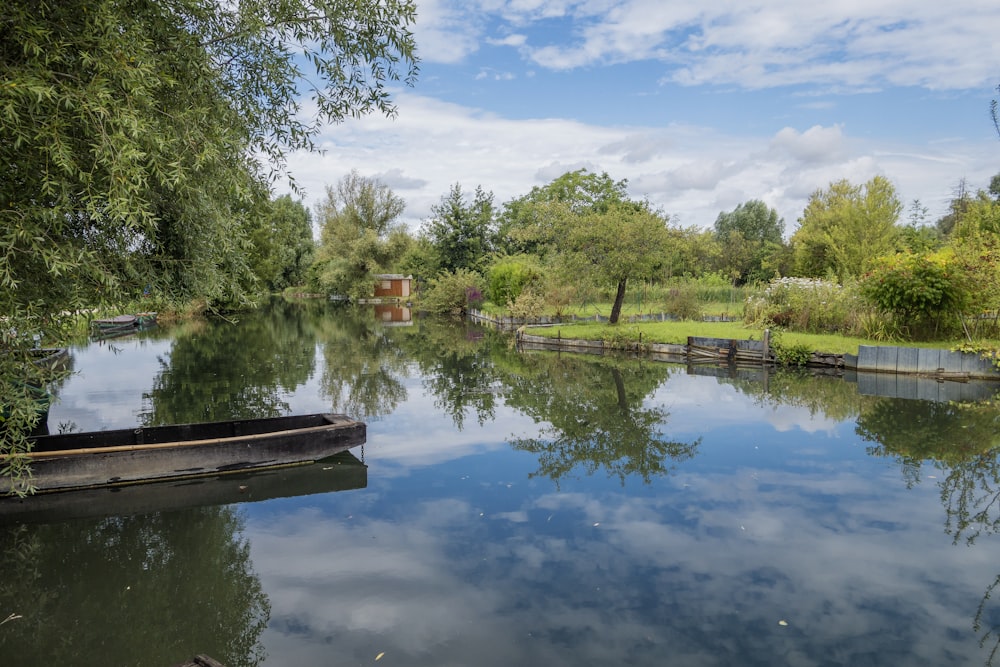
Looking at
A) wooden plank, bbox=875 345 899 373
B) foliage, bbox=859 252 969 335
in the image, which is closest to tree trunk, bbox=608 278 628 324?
foliage, bbox=859 252 969 335

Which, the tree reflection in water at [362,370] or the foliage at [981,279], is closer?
the tree reflection in water at [362,370]

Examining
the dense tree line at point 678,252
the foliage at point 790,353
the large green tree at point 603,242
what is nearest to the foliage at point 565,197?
the dense tree line at point 678,252

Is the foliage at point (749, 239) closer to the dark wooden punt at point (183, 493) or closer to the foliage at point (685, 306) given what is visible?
the foliage at point (685, 306)

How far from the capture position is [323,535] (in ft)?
26.2

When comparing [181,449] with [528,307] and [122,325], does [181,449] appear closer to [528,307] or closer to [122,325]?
[528,307]

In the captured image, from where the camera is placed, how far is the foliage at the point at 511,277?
36.1 m

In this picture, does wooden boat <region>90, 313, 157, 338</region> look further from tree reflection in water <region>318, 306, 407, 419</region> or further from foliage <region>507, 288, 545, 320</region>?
foliage <region>507, 288, 545, 320</region>

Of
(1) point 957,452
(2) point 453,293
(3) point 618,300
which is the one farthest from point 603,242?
(2) point 453,293

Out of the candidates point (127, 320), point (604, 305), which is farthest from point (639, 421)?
Answer: point (127, 320)

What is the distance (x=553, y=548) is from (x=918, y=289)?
16043 mm

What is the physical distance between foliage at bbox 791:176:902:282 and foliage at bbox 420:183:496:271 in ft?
70.0

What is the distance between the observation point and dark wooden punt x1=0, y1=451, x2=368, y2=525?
8.79 m

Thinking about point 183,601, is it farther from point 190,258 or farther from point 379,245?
point 379,245

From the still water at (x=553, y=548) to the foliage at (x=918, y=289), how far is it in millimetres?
5398
